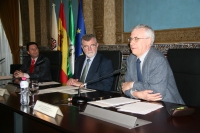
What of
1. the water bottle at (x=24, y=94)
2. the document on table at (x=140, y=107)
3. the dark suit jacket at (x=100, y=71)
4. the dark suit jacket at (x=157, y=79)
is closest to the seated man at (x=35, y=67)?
the dark suit jacket at (x=100, y=71)

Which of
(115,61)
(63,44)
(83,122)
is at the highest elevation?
(63,44)

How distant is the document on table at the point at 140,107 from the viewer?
4.65ft

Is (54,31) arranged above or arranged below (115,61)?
above

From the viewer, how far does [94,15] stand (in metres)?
4.04

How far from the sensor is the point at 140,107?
1.50 m

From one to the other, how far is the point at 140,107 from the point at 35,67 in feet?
7.76

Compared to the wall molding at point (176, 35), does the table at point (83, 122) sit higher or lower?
lower

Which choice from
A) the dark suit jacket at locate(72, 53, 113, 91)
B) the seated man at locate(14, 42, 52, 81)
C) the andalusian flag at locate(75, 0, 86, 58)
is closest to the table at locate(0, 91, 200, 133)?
the dark suit jacket at locate(72, 53, 113, 91)

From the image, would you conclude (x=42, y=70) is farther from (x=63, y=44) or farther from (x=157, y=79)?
(x=157, y=79)

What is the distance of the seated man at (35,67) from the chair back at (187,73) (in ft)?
5.99

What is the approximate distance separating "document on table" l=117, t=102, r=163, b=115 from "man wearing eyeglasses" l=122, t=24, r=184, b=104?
0.14 metres

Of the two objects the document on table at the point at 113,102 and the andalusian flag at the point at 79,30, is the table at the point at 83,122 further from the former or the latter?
the andalusian flag at the point at 79,30

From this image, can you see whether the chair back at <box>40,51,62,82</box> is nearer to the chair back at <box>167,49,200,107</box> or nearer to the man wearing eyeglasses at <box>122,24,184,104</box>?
the man wearing eyeglasses at <box>122,24,184,104</box>

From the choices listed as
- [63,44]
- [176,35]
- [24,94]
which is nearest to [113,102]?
[24,94]
